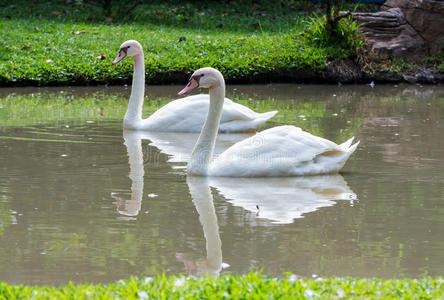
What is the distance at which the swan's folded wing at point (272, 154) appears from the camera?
7.54 m

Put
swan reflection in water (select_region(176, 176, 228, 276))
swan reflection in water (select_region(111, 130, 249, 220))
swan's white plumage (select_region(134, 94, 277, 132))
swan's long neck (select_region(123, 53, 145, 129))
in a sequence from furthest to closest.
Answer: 1. swan's long neck (select_region(123, 53, 145, 129))
2. swan's white plumage (select_region(134, 94, 277, 132))
3. swan reflection in water (select_region(111, 130, 249, 220))
4. swan reflection in water (select_region(176, 176, 228, 276))

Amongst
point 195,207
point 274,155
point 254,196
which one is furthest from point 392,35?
point 195,207

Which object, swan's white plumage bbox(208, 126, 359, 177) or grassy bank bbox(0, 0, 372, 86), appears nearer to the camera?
swan's white plumage bbox(208, 126, 359, 177)

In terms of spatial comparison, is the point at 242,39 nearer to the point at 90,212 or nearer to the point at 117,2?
the point at 117,2

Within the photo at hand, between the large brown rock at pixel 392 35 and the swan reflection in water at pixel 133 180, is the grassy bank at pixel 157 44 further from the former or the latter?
the swan reflection in water at pixel 133 180

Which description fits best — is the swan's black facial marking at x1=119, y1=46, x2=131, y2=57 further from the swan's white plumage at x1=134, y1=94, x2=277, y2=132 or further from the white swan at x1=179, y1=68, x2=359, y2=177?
the white swan at x1=179, y1=68, x2=359, y2=177

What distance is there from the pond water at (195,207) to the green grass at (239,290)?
20.4 inches

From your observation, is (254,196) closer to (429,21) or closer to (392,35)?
(392,35)

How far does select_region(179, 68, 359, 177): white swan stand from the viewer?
7.55 meters

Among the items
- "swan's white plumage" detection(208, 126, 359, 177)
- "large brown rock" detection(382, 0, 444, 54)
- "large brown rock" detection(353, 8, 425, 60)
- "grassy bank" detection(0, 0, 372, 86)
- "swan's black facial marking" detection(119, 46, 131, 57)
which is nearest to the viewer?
→ "swan's white plumage" detection(208, 126, 359, 177)

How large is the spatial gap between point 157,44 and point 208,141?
8261mm

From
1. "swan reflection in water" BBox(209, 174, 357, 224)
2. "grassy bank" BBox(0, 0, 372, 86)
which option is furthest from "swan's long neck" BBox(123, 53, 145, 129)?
"grassy bank" BBox(0, 0, 372, 86)

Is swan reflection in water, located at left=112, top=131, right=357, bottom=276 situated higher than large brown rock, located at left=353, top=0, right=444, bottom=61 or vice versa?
large brown rock, located at left=353, top=0, right=444, bottom=61

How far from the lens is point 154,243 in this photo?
5.56m
